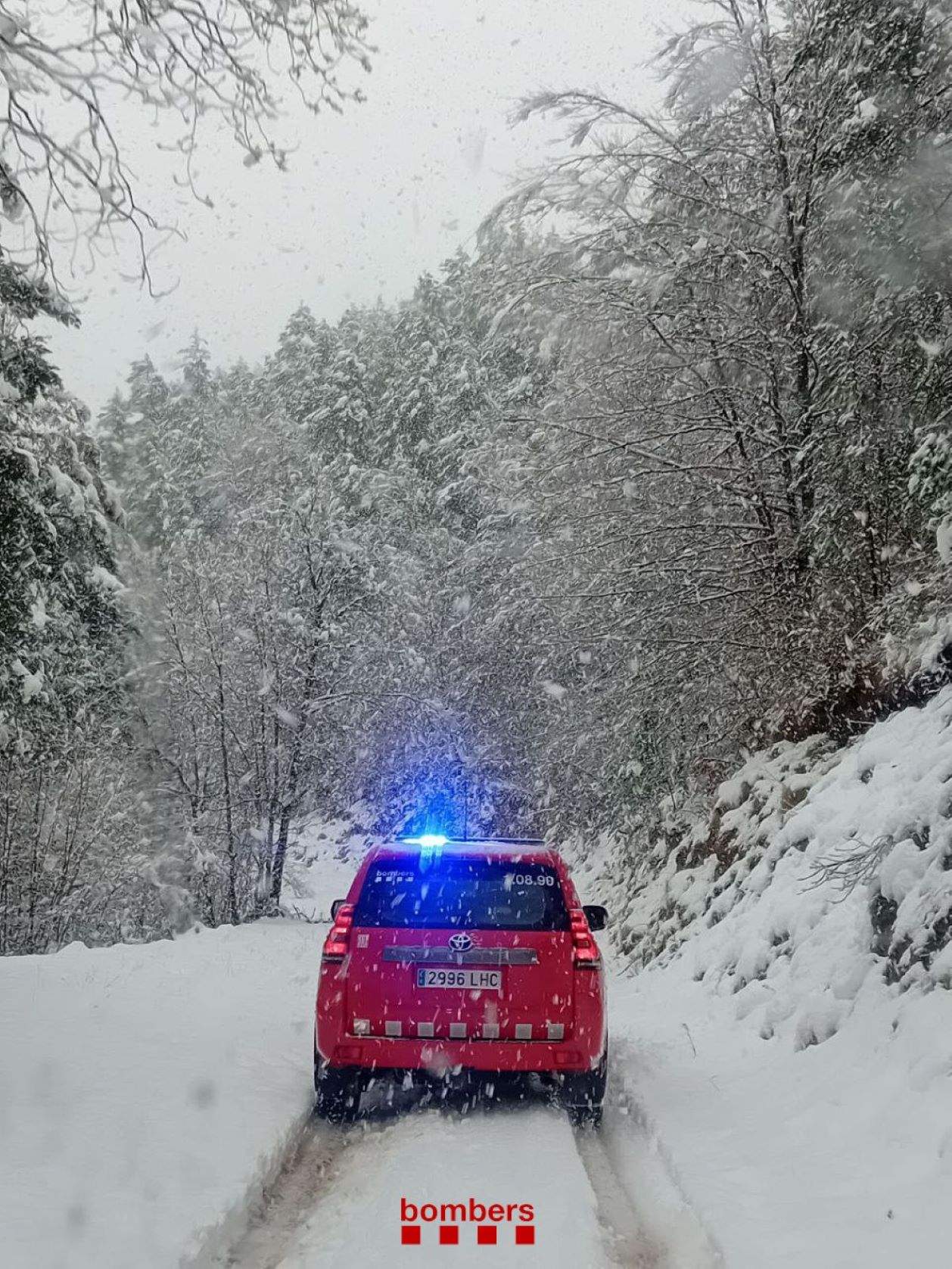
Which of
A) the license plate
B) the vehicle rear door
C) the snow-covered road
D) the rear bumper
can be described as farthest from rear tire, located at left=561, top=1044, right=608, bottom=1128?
the license plate

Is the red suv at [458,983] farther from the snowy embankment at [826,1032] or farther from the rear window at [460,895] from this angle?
the snowy embankment at [826,1032]

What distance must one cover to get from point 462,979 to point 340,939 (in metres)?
0.80

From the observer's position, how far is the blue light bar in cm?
667

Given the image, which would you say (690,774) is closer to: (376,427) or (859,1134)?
(859,1134)

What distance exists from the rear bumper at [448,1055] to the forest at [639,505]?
4.85m

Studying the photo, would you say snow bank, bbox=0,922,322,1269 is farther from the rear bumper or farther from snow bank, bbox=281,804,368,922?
snow bank, bbox=281,804,368,922

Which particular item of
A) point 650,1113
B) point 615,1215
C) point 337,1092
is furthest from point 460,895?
point 615,1215

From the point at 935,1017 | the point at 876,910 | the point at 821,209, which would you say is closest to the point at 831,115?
the point at 821,209

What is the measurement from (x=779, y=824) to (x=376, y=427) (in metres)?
37.6

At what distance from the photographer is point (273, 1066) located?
7285 millimetres

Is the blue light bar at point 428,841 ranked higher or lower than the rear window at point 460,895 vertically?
higher

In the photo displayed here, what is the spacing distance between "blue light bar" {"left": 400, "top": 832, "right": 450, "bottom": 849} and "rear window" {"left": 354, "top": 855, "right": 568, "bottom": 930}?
0.34ft

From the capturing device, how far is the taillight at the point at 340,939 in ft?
20.5

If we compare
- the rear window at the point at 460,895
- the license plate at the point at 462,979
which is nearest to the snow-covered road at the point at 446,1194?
the license plate at the point at 462,979
